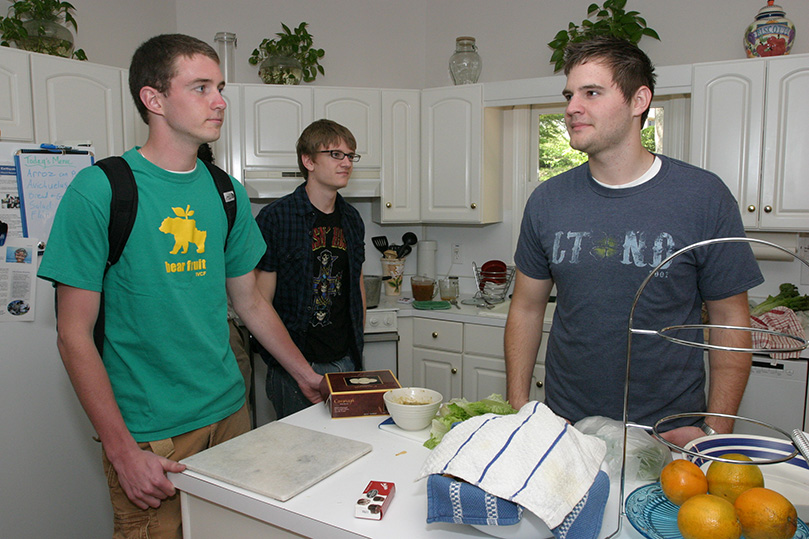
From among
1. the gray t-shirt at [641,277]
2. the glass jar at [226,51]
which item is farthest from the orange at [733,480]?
the glass jar at [226,51]

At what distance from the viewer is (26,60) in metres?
2.52

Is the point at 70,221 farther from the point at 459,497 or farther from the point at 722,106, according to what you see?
the point at 722,106

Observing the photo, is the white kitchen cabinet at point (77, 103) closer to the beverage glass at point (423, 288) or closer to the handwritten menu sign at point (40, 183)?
the handwritten menu sign at point (40, 183)

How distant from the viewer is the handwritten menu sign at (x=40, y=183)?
2367mm

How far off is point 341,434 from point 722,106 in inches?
95.9

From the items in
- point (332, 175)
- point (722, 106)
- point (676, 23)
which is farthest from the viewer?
point (676, 23)

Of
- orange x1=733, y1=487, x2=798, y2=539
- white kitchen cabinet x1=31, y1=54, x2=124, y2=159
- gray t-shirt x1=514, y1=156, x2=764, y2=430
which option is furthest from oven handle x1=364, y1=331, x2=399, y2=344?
orange x1=733, y1=487, x2=798, y2=539

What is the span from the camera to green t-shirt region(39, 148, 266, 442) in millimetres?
1348

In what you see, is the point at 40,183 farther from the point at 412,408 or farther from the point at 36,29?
the point at 412,408

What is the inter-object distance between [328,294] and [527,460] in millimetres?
1645

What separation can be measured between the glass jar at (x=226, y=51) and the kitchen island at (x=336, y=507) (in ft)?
8.28

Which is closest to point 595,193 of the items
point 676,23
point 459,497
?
point 459,497

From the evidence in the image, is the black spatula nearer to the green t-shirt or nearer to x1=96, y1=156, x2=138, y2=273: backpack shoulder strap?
the green t-shirt

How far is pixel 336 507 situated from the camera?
3.59ft
